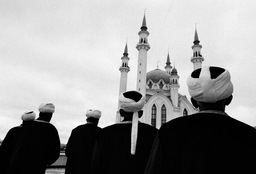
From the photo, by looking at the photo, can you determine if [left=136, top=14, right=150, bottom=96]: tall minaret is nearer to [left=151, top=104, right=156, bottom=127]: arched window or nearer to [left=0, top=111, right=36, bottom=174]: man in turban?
[left=151, top=104, right=156, bottom=127]: arched window

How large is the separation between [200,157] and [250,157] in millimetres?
342

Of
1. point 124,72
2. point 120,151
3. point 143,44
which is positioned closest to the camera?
point 120,151

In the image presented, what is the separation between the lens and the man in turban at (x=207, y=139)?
1392 millimetres

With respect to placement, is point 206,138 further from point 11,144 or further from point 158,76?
point 158,76

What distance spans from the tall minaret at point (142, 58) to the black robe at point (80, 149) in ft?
88.5

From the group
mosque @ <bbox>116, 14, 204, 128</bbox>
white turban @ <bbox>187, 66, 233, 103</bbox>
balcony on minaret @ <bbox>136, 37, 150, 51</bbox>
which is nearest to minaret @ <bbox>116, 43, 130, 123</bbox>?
mosque @ <bbox>116, 14, 204, 128</bbox>

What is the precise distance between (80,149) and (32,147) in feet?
→ 3.68

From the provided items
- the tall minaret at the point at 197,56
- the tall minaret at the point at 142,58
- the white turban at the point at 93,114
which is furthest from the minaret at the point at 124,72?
the white turban at the point at 93,114

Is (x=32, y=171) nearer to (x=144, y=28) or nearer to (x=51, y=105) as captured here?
(x=51, y=105)

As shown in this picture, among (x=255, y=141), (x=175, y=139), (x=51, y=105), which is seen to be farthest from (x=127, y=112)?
(x=51, y=105)

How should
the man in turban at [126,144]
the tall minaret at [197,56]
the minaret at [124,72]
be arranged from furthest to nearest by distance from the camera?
the minaret at [124,72] → the tall minaret at [197,56] → the man in turban at [126,144]

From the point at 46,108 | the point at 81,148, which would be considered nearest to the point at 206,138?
the point at 46,108

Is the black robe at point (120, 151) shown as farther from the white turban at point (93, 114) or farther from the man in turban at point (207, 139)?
the white turban at point (93, 114)

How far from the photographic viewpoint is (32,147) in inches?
152
